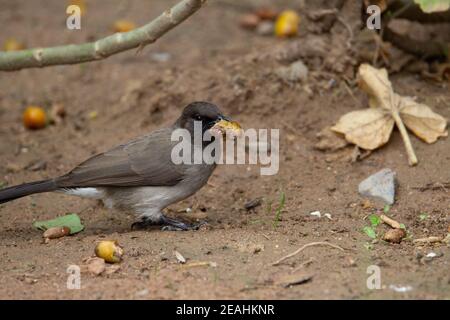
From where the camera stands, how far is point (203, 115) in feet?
19.9

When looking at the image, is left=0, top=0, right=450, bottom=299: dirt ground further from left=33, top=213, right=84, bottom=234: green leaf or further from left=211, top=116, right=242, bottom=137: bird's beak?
left=211, top=116, right=242, bottom=137: bird's beak

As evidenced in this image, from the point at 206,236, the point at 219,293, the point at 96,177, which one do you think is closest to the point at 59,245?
the point at 96,177

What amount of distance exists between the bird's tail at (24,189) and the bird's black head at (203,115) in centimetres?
119

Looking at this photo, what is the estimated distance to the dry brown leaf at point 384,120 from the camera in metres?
6.51

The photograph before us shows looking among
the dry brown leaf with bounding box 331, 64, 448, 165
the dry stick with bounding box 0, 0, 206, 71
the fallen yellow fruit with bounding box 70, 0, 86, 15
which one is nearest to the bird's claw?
the dry stick with bounding box 0, 0, 206, 71

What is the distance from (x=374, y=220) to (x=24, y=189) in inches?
107

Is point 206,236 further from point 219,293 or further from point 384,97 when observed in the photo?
point 384,97

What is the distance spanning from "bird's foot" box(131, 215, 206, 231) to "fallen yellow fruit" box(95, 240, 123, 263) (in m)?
0.95

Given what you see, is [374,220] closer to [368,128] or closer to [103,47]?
[368,128]

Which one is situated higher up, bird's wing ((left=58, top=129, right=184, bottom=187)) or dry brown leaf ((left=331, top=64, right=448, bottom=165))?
dry brown leaf ((left=331, top=64, right=448, bottom=165))

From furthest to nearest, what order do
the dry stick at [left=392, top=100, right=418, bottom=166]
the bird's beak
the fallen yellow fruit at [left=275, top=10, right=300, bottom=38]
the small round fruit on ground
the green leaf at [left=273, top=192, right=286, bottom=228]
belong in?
the fallen yellow fruit at [left=275, top=10, right=300, bottom=38] < the small round fruit on ground < the dry stick at [left=392, top=100, right=418, bottom=166] < the bird's beak < the green leaf at [left=273, top=192, right=286, bottom=228]

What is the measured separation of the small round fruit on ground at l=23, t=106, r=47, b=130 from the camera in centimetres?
801

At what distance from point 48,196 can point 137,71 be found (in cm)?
251

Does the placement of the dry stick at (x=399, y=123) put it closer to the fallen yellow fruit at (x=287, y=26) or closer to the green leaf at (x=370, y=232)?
the green leaf at (x=370, y=232)
